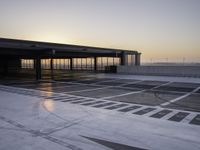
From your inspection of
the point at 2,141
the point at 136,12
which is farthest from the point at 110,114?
the point at 136,12

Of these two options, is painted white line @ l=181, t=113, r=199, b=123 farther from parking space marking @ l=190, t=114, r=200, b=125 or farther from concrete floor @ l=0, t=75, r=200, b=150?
parking space marking @ l=190, t=114, r=200, b=125

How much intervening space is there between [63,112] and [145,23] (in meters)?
23.6

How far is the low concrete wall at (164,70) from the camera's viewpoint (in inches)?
1068

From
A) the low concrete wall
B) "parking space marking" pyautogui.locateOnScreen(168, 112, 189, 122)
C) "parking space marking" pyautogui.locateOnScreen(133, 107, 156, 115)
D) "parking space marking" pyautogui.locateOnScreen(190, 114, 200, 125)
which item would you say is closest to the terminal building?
the low concrete wall

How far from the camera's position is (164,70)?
29969 millimetres

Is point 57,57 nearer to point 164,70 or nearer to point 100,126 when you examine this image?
point 164,70

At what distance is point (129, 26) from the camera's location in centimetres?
2986

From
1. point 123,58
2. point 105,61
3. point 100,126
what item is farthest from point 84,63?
point 100,126

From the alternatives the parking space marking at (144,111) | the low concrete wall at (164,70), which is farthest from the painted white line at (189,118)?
the low concrete wall at (164,70)

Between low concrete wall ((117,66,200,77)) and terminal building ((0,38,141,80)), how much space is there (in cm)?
289

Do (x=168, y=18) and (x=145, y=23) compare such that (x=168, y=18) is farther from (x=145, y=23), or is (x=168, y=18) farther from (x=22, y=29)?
(x=22, y=29)

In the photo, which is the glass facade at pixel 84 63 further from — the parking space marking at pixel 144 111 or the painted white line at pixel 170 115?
the painted white line at pixel 170 115

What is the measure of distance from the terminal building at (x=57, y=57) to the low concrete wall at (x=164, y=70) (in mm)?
2886

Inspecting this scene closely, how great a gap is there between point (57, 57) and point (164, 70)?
2541cm
